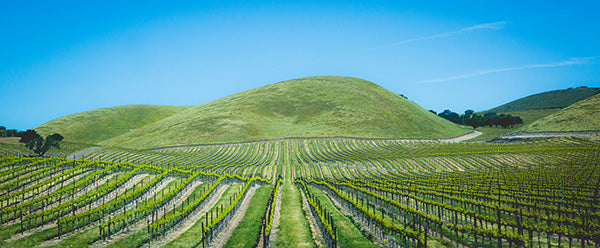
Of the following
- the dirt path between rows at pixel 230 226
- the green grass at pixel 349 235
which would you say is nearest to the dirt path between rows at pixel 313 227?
the green grass at pixel 349 235

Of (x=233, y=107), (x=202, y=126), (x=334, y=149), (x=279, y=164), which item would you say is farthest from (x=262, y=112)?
(x=279, y=164)

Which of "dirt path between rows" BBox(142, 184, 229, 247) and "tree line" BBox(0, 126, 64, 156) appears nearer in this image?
"dirt path between rows" BBox(142, 184, 229, 247)

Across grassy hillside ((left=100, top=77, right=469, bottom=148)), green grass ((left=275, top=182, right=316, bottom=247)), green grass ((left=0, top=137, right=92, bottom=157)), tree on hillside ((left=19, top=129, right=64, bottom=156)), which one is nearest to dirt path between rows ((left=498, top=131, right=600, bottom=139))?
grassy hillside ((left=100, top=77, right=469, bottom=148))

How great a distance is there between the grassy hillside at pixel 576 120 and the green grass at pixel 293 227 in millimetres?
139674

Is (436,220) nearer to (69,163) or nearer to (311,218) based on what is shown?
(311,218)

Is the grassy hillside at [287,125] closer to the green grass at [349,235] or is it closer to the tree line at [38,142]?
the tree line at [38,142]

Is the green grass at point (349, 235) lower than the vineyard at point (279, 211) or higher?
lower

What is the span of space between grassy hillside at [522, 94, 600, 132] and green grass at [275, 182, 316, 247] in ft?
458

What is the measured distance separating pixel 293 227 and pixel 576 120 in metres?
161

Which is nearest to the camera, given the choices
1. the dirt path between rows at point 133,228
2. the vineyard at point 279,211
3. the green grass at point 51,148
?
the vineyard at point 279,211

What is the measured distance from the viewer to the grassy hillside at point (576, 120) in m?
124

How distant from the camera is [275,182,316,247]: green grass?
2339cm

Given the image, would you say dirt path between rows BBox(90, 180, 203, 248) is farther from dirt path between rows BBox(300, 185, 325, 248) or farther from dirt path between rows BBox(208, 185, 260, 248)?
dirt path between rows BBox(300, 185, 325, 248)

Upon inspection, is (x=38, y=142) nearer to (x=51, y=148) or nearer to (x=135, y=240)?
(x=51, y=148)
